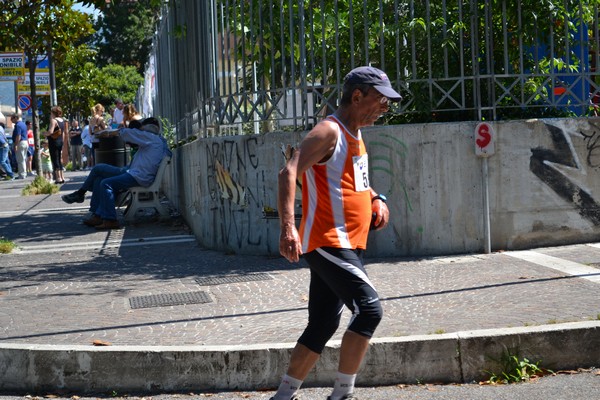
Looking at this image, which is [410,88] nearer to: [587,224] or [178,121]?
[587,224]

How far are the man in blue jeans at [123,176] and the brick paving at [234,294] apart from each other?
1.88 metres

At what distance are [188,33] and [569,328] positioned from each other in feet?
26.8

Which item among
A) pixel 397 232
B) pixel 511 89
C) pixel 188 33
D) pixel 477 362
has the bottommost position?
pixel 477 362

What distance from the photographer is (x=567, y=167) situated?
9.50m

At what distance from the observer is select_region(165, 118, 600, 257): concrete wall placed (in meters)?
9.30

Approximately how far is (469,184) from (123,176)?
226 inches

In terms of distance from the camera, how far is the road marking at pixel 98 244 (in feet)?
36.7

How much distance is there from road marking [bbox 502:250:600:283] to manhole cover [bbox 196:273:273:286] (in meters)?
2.44

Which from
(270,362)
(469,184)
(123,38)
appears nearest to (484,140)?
(469,184)

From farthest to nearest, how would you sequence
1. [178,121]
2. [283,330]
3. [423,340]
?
[178,121]
[283,330]
[423,340]

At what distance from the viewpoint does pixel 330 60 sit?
31.6ft

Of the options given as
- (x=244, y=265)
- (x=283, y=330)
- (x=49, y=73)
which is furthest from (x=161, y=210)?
(x=49, y=73)

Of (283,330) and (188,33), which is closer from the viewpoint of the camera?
(283,330)

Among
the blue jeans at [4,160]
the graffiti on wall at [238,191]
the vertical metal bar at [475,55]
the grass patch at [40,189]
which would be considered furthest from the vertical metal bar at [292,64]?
the blue jeans at [4,160]
